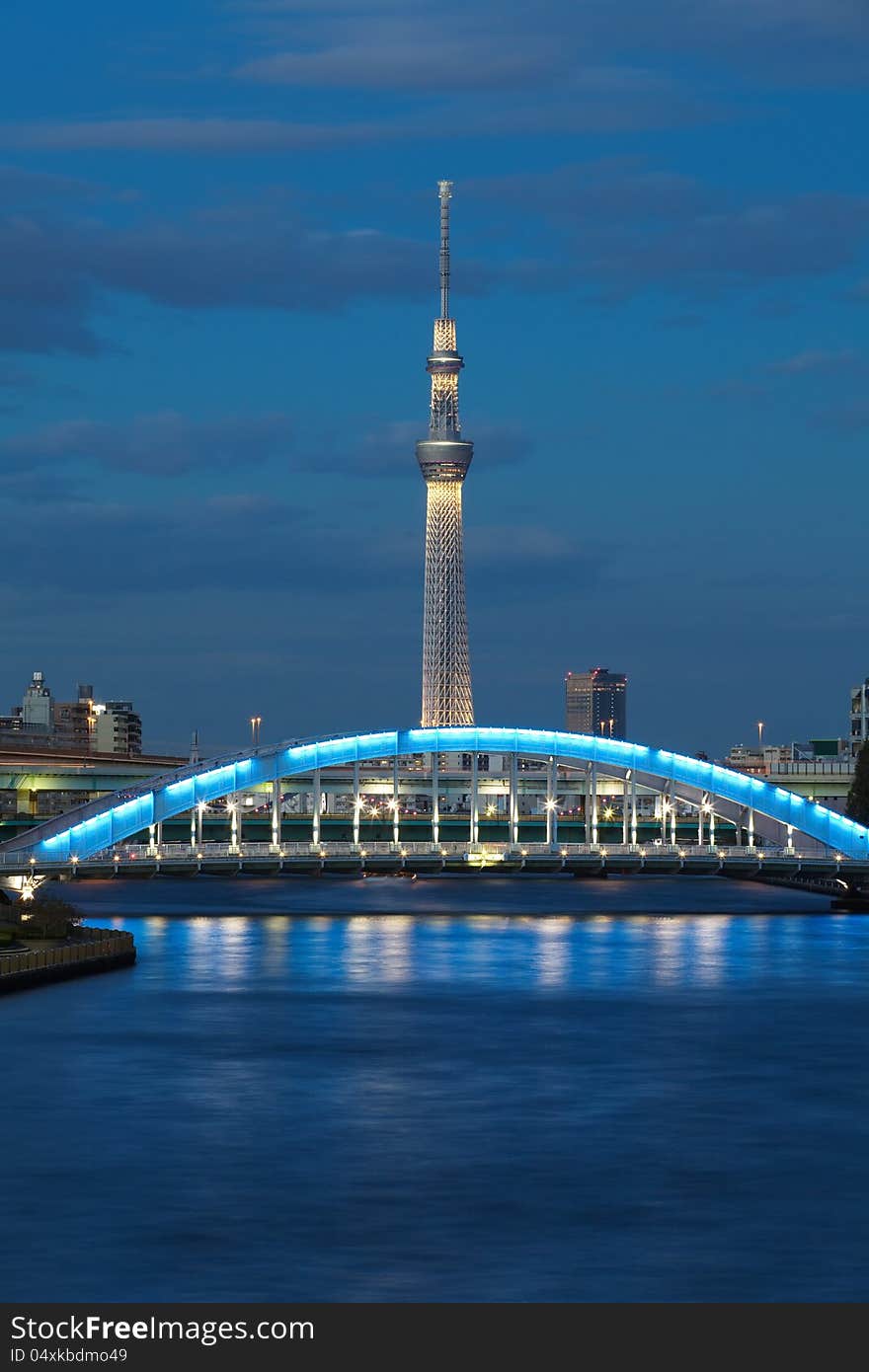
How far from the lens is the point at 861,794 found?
132125mm

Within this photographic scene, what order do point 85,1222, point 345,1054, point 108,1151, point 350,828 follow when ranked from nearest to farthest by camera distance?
point 85,1222 < point 108,1151 < point 345,1054 < point 350,828

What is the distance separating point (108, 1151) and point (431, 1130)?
6648 millimetres

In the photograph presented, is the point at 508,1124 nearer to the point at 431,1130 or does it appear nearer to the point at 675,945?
the point at 431,1130

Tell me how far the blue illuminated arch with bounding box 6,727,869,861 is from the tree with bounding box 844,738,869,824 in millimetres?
9458

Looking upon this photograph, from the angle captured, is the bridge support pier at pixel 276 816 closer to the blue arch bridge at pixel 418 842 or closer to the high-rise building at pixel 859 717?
the blue arch bridge at pixel 418 842

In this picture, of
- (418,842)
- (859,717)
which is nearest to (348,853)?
(418,842)

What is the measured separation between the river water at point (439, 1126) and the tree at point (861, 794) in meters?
38.0

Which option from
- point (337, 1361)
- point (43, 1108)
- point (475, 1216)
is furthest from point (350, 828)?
point (337, 1361)

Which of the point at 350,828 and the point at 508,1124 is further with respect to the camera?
the point at 350,828

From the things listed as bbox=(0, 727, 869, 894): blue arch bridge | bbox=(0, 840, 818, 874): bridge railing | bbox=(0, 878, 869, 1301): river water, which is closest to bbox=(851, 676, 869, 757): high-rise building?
bbox=(0, 727, 869, 894): blue arch bridge

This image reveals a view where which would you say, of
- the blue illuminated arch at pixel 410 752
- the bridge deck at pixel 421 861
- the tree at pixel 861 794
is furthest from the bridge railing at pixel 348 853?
the tree at pixel 861 794

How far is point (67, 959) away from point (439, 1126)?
29318mm

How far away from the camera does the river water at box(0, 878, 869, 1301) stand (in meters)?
34.8

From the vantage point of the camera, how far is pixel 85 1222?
122 feet
